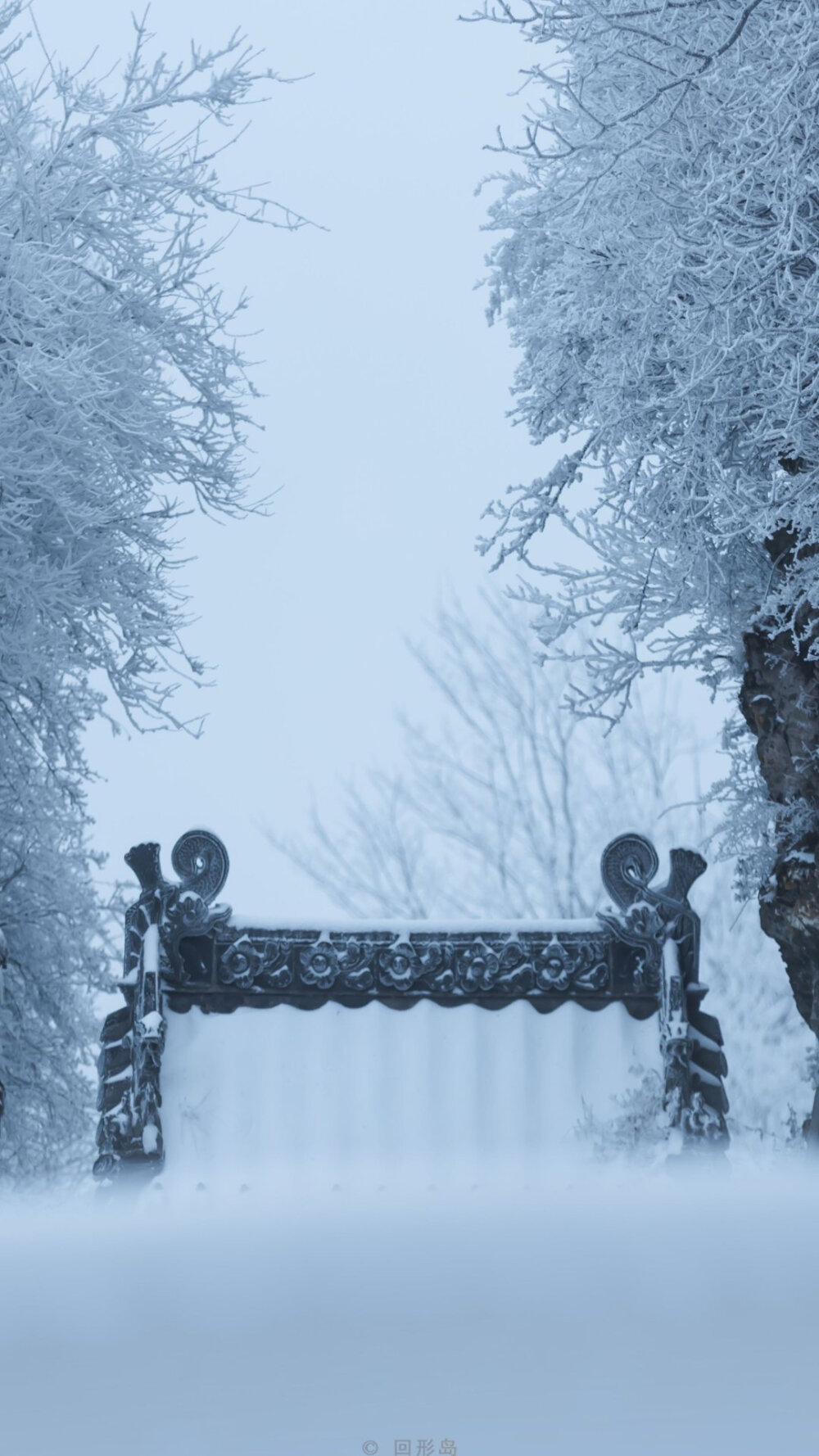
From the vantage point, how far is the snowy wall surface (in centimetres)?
384

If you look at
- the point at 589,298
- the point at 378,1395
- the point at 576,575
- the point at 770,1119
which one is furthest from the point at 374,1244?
the point at 770,1119

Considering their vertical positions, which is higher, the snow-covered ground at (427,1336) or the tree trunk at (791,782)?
the tree trunk at (791,782)

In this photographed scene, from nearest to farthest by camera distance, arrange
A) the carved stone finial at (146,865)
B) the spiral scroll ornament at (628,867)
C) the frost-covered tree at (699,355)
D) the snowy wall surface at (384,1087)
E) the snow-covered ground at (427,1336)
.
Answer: the snow-covered ground at (427,1336) < the frost-covered tree at (699,355) < the snowy wall surface at (384,1087) < the carved stone finial at (146,865) < the spiral scroll ornament at (628,867)

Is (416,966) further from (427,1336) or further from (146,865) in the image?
(427,1336)

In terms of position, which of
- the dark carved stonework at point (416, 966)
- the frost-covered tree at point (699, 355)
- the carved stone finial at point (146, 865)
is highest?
the frost-covered tree at point (699, 355)

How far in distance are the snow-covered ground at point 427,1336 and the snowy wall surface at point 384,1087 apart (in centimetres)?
338

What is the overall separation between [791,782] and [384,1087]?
57.5 inches

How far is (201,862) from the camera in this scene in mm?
4082

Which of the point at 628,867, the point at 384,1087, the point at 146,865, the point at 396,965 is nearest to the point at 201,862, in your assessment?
the point at 146,865

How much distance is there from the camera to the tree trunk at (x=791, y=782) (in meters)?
3.49

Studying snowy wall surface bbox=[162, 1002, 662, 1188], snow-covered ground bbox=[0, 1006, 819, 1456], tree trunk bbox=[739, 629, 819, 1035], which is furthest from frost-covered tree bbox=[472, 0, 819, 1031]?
snow-covered ground bbox=[0, 1006, 819, 1456]

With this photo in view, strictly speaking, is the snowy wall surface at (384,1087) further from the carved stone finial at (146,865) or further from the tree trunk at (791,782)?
the tree trunk at (791,782)

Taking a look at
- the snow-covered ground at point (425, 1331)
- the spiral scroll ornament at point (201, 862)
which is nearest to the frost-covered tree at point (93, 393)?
the spiral scroll ornament at point (201, 862)

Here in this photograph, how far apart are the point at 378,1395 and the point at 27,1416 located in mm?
121
